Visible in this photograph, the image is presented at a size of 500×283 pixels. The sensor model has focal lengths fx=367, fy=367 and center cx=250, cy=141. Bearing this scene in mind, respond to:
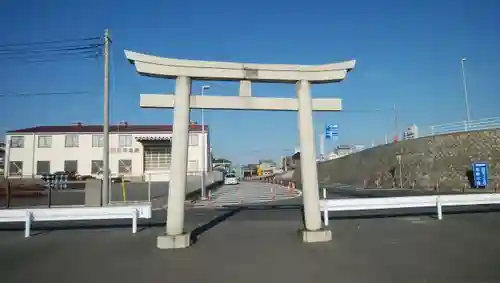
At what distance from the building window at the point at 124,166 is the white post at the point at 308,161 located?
148 ft

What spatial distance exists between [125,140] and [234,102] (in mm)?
46629

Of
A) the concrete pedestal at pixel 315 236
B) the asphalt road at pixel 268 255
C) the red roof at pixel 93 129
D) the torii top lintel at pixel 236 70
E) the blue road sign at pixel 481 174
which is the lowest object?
the asphalt road at pixel 268 255

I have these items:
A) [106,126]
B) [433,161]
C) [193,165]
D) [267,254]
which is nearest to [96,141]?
[193,165]

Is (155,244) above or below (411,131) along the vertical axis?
below

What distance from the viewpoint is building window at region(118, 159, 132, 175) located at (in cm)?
5066

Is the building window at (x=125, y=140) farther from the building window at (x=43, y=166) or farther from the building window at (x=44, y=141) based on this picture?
the building window at (x=43, y=166)

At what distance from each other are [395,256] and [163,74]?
6475 mm

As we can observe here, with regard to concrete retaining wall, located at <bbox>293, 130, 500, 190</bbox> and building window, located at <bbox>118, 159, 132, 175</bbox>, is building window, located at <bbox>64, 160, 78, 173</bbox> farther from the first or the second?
concrete retaining wall, located at <bbox>293, 130, 500, 190</bbox>

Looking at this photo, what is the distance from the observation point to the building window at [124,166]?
50.7 meters

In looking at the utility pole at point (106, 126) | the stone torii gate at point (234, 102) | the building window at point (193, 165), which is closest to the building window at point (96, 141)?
the building window at point (193, 165)

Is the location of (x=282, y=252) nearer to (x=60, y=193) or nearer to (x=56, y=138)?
(x=60, y=193)

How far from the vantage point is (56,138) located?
170ft

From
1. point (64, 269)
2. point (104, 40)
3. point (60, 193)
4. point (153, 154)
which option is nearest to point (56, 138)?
point (153, 154)

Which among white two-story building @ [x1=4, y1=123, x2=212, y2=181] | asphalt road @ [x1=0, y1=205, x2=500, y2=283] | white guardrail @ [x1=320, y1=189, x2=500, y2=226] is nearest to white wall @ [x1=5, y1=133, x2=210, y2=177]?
white two-story building @ [x1=4, y1=123, x2=212, y2=181]
